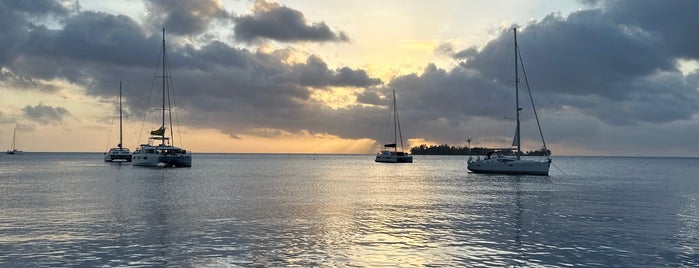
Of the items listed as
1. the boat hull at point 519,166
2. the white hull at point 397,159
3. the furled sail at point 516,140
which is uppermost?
A: the furled sail at point 516,140

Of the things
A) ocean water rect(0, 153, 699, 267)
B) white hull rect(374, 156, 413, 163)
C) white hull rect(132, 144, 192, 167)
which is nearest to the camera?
ocean water rect(0, 153, 699, 267)

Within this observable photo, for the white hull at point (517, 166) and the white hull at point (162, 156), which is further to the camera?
the white hull at point (162, 156)

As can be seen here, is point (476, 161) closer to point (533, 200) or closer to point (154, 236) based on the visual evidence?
point (533, 200)

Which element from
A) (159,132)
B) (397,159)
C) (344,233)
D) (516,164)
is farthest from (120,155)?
(344,233)

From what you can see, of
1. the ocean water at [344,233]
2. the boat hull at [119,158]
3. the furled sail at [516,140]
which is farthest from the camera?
the boat hull at [119,158]

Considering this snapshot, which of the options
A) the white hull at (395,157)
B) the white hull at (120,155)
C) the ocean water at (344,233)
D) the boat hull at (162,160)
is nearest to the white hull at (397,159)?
the white hull at (395,157)

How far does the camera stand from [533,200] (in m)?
44.9

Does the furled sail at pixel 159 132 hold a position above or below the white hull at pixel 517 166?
above

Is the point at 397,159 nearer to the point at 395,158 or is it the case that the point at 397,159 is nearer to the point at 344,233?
the point at 395,158

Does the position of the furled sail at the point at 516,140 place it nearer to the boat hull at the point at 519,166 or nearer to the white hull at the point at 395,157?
the boat hull at the point at 519,166

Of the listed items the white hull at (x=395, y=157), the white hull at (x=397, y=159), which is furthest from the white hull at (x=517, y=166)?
the white hull at (x=395, y=157)

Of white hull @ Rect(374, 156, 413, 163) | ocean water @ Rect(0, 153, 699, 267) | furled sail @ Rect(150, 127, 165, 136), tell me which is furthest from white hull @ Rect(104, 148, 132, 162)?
ocean water @ Rect(0, 153, 699, 267)

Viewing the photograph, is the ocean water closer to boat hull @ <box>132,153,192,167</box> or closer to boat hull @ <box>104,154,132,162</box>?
boat hull @ <box>132,153,192,167</box>

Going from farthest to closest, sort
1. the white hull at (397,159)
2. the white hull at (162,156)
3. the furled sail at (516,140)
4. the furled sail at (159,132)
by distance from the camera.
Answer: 1. the white hull at (397,159)
2. the white hull at (162,156)
3. the furled sail at (159,132)
4. the furled sail at (516,140)
